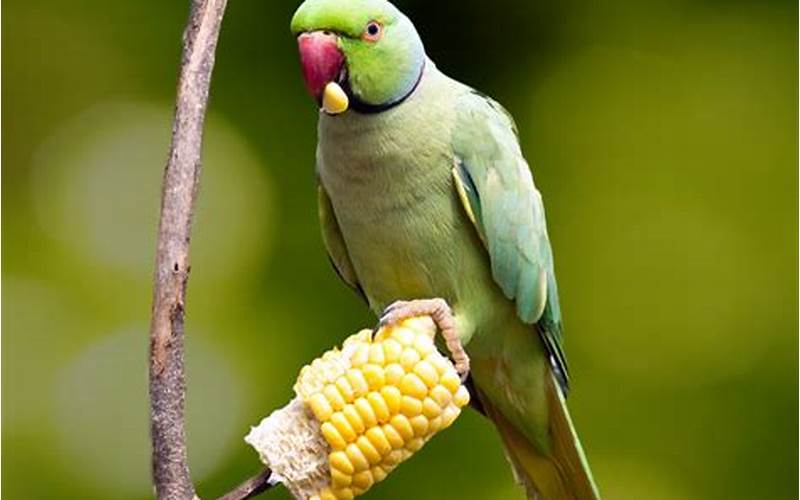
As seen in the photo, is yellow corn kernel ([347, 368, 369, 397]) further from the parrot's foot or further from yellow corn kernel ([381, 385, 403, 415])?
the parrot's foot

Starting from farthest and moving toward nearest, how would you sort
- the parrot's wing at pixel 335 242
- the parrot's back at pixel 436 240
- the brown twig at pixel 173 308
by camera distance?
the parrot's wing at pixel 335 242, the parrot's back at pixel 436 240, the brown twig at pixel 173 308

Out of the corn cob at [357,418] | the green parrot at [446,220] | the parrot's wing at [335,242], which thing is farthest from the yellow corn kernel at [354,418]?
the parrot's wing at [335,242]

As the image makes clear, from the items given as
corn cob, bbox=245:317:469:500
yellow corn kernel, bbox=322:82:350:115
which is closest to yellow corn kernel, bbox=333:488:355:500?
corn cob, bbox=245:317:469:500

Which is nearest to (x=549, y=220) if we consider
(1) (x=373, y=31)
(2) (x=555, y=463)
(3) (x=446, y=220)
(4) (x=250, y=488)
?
(2) (x=555, y=463)

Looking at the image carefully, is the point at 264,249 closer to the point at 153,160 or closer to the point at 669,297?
the point at 153,160

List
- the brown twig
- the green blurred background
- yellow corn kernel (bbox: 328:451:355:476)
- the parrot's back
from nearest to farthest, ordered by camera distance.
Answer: the brown twig → yellow corn kernel (bbox: 328:451:355:476) → the parrot's back → the green blurred background

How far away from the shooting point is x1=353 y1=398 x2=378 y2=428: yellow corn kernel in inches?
45.2

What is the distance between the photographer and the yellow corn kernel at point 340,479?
114 centimetres

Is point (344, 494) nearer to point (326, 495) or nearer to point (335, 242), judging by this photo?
point (326, 495)

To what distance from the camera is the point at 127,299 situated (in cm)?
255

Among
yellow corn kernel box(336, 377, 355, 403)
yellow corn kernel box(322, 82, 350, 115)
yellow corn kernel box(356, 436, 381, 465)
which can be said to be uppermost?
yellow corn kernel box(322, 82, 350, 115)

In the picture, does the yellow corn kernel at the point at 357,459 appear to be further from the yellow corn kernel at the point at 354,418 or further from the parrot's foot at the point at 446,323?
the parrot's foot at the point at 446,323

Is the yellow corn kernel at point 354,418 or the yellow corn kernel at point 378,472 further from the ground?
the yellow corn kernel at point 354,418

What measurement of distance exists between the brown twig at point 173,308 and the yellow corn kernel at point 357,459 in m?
0.15
